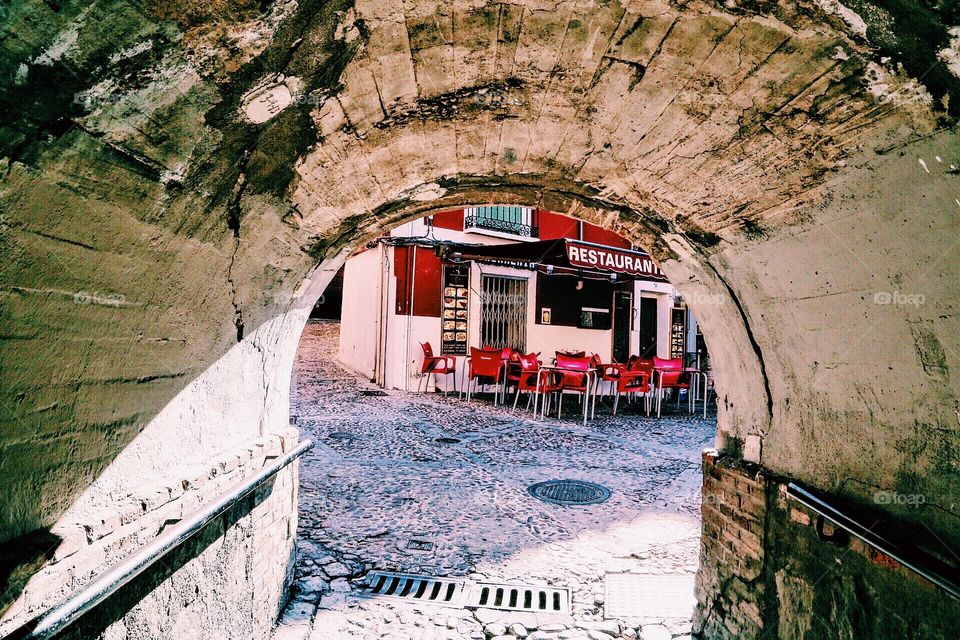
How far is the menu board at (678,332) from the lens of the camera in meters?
16.0

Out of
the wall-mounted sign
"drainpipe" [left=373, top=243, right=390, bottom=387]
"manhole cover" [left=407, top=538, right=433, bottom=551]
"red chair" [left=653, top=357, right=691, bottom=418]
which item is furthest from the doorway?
"manhole cover" [left=407, top=538, right=433, bottom=551]

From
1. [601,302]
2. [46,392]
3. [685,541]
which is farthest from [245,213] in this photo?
[601,302]

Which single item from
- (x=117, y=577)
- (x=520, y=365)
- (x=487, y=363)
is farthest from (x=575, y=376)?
(x=117, y=577)

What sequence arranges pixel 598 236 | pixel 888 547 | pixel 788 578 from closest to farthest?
1. pixel 888 547
2. pixel 788 578
3. pixel 598 236

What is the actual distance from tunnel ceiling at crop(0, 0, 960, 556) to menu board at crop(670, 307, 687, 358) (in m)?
14.5

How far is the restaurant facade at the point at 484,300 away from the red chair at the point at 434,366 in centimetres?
15

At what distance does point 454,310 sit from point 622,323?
5351 mm

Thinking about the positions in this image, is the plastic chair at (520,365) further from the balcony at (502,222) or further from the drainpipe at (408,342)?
the balcony at (502,222)

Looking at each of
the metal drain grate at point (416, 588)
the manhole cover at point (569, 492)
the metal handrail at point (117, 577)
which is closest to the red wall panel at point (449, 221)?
the manhole cover at point (569, 492)

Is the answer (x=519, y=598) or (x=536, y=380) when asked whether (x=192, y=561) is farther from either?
(x=536, y=380)

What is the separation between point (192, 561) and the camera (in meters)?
2.28

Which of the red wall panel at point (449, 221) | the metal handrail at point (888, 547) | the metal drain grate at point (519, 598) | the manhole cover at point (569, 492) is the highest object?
the red wall panel at point (449, 221)

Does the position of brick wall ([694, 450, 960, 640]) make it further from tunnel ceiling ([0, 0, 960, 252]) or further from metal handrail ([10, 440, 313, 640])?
metal handrail ([10, 440, 313, 640])

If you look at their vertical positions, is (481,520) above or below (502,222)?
below
